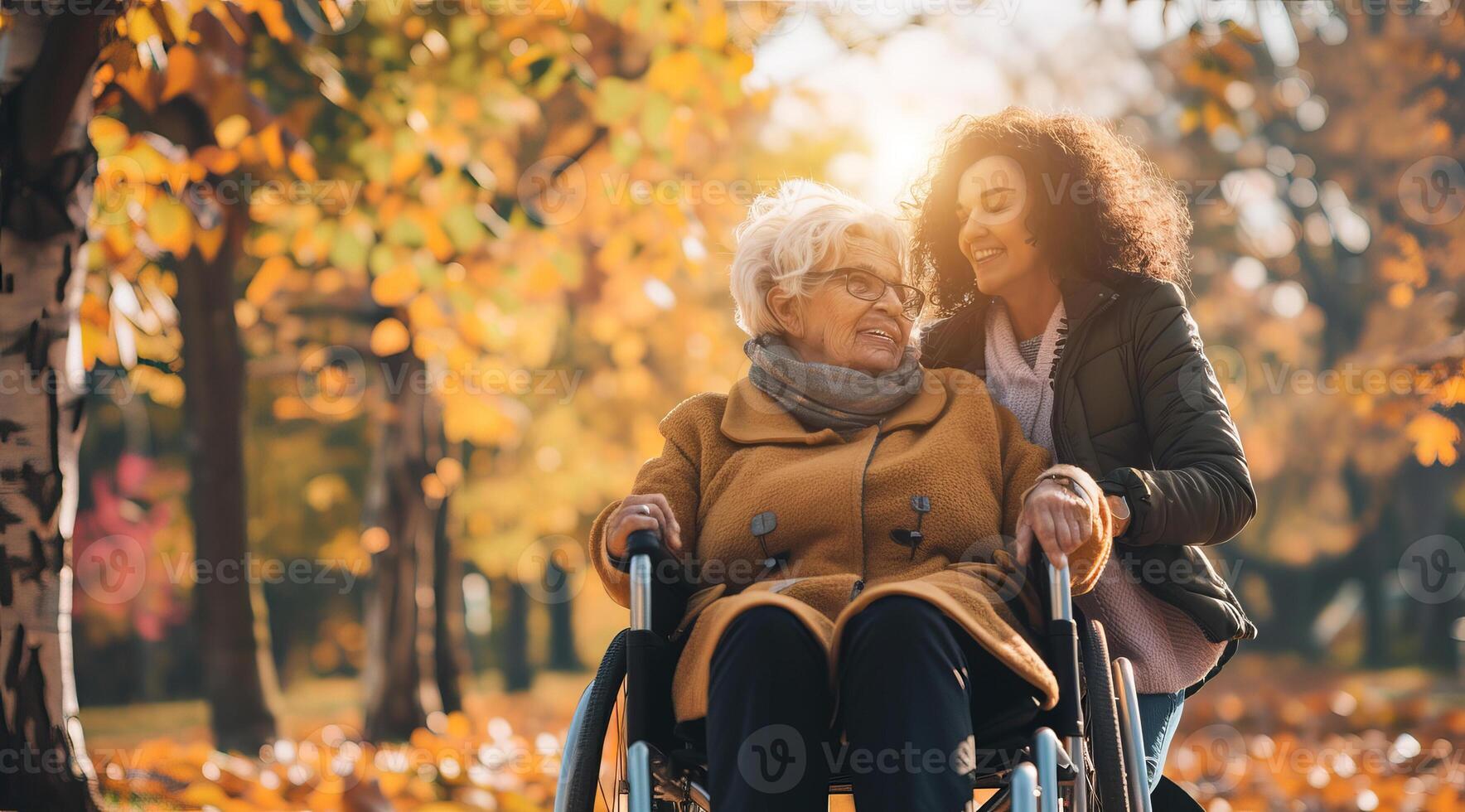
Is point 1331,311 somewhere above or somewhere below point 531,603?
above

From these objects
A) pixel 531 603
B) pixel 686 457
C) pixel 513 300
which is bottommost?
pixel 531 603

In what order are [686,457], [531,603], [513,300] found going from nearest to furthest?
1. [686,457]
2. [513,300]
3. [531,603]

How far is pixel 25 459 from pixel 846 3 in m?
4.59

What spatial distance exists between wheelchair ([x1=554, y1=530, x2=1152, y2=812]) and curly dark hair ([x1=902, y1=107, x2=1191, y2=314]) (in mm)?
882

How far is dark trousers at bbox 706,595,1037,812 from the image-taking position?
227 centimetres

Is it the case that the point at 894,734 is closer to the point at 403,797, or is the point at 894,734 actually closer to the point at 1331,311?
the point at 403,797

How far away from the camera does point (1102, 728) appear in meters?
2.46

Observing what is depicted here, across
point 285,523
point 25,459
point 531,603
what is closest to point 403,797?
point 25,459

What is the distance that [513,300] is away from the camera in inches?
266
